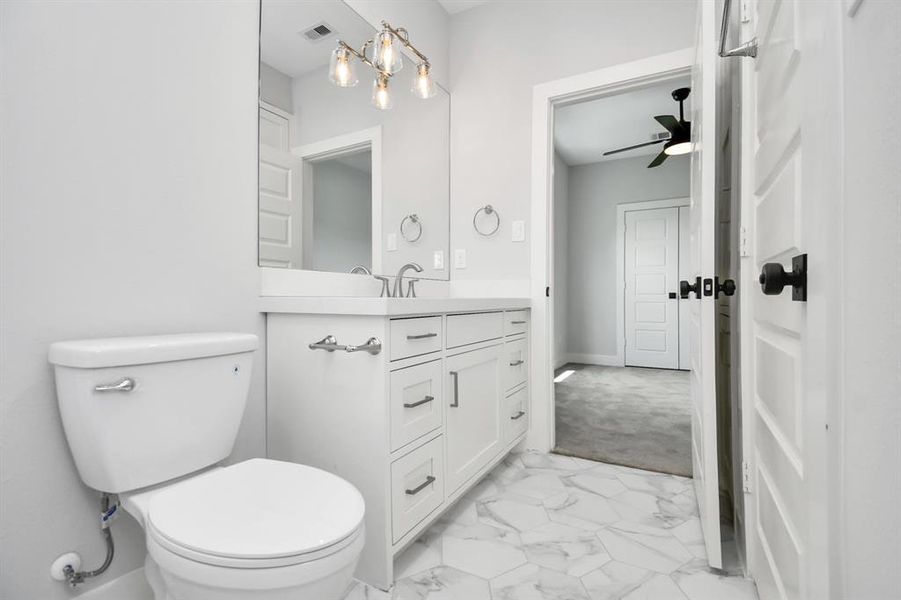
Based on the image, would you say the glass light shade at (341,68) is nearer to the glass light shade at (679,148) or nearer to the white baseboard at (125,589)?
the white baseboard at (125,589)

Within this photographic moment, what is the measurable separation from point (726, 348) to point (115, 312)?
221cm

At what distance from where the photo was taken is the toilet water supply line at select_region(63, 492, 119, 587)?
1.08 m

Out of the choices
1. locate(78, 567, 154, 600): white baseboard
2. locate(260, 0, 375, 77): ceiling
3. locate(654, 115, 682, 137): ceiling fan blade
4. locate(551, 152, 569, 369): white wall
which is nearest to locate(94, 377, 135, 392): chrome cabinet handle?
locate(78, 567, 154, 600): white baseboard

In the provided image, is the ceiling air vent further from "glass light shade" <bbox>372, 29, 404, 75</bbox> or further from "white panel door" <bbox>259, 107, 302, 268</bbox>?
"white panel door" <bbox>259, 107, 302, 268</bbox>

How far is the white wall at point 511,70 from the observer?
2.25m

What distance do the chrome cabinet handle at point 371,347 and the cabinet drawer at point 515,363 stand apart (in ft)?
3.12

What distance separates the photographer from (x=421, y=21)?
97.6 inches

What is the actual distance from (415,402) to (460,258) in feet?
4.60


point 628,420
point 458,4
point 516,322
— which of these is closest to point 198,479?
point 516,322

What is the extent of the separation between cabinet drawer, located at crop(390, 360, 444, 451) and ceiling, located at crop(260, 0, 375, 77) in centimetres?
127

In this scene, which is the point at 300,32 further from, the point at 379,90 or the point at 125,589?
the point at 125,589

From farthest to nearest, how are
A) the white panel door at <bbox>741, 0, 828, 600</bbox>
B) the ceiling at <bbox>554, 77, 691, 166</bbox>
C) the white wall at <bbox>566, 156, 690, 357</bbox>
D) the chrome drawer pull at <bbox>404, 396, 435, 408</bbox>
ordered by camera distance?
the white wall at <bbox>566, 156, 690, 357</bbox>
the ceiling at <bbox>554, 77, 691, 166</bbox>
the chrome drawer pull at <bbox>404, 396, 435, 408</bbox>
the white panel door at <bbox>741, 0, 828, 600</bbox>

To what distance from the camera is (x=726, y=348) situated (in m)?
1.88

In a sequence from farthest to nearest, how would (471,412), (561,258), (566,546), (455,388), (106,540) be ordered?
(561,258) → (471,412) → (455,388) → (566,546) → (106,540)
